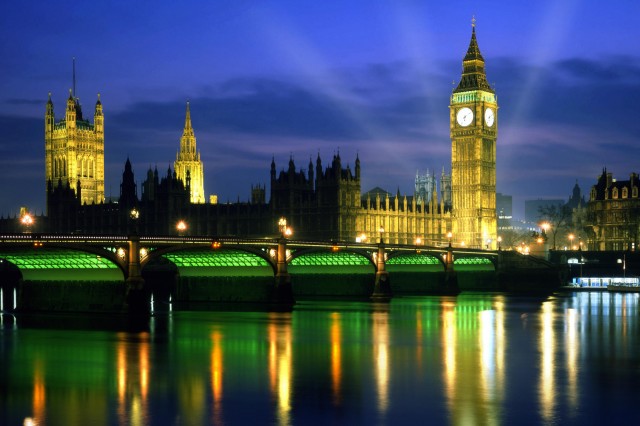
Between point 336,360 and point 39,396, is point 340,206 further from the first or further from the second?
point 39,396

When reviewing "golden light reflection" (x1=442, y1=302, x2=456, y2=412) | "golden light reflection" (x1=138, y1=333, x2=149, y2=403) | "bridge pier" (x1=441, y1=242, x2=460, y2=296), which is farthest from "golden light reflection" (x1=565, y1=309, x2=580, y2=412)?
"bridge pier" (x1=441, y1=242, x2=460, y2=296)

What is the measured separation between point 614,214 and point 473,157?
86.2ft

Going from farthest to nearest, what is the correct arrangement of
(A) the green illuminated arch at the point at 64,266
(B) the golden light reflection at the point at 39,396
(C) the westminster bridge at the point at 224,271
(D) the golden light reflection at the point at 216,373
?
(C) the westminster bridge at the point at 224,271 < (A) the green illuminated arch at the point at 64,266 < (D) the golden light reflection at the point at 216,373 < (B) the golden light reflection at the point at 39,396

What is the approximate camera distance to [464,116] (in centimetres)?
18012

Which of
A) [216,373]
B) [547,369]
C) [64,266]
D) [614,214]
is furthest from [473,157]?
[216,373]

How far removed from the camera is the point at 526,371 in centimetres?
4934

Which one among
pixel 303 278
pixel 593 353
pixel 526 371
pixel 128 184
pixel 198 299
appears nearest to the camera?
pixel 526 371

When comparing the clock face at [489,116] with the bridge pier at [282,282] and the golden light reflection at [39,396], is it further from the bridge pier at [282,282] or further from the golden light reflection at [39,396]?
the golden light reflection at [39,396]

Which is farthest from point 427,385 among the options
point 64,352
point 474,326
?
point 474,326

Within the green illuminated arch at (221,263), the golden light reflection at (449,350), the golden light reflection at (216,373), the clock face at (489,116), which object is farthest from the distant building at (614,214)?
the golden light reflection at (216,373)

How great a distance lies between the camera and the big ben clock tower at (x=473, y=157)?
177250 mm

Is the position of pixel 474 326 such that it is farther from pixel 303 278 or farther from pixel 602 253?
pixel 602 253

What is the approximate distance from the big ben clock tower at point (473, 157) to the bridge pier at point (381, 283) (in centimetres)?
6279

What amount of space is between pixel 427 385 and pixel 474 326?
30185mm
